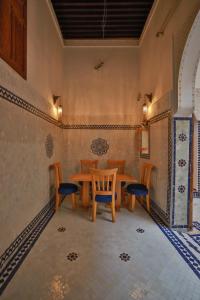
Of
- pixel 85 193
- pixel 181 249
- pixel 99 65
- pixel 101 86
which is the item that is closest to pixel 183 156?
pixel 181 249

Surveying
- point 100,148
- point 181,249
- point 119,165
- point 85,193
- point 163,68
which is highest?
point 163,68

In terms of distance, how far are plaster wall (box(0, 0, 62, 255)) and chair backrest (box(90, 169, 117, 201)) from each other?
0.92 meters

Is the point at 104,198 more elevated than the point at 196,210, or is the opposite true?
the point at 104,198

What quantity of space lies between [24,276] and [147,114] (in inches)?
136

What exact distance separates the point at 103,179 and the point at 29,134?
4.31 ft

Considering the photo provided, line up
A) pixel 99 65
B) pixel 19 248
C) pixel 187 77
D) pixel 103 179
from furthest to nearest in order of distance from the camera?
pixel 99 65 → pixel 103 179 → pixel 187 77 → pixel 19 248

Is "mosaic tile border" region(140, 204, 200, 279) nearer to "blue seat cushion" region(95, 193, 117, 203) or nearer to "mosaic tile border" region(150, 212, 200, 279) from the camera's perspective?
"mosaic tile border" region(150, 212, 200, 279)

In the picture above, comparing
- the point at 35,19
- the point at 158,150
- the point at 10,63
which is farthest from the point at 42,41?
the point at 158,150

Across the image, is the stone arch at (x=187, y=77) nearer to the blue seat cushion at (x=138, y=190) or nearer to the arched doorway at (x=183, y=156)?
the arched doorway at (x=183, y=156)

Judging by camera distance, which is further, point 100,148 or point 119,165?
point 100,148

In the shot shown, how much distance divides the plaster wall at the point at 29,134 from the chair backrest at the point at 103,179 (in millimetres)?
921

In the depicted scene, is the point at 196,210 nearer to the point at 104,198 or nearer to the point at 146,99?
the point at 104,198

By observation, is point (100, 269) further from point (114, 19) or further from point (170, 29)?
point (114, 19)

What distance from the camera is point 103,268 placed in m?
1.76
